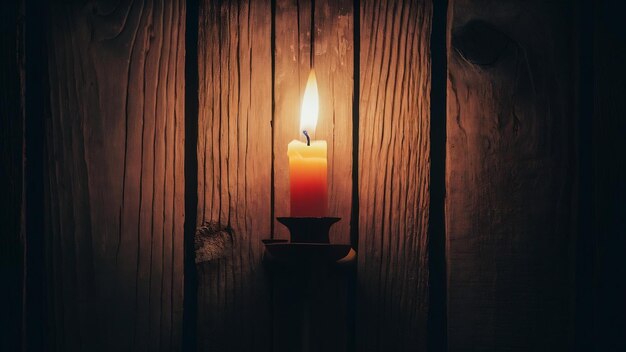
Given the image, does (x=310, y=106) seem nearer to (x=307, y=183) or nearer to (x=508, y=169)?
(x=307, y=183)

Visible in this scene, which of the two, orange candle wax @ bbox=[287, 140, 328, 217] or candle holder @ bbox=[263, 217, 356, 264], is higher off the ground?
orange candle wax @ bbox=[287, 140, 328, 217]

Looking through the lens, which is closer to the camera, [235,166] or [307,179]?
[307,179]

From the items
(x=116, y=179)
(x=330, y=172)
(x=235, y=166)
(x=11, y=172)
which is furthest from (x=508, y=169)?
(x=11, y=172)

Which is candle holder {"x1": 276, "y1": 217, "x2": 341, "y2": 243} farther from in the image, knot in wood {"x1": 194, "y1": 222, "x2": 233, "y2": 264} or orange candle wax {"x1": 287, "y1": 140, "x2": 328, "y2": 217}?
knot in wood {"x1": 194, "y1": 222, "x2": 233, "y2": 264}


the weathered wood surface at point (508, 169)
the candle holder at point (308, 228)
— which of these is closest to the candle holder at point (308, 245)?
the candle holder at point (308, 228)

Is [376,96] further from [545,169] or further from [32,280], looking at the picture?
[32,280]

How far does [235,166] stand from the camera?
48.5 inches

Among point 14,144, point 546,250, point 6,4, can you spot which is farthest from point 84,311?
point 546,250

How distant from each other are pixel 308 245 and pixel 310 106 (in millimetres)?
288

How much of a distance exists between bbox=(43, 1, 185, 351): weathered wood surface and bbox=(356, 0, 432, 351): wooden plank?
420 millimetres

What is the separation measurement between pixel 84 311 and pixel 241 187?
1.49ft

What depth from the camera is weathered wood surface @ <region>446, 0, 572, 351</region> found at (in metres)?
1.17

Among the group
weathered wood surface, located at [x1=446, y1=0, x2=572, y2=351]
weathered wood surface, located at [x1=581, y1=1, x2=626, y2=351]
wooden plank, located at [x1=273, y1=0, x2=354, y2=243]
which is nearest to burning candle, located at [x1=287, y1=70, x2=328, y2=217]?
wooden plank, located at [x1=273, y1=0, x2=354, y2=243]

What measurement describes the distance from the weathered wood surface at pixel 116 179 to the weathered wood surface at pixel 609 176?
91 centimetres
